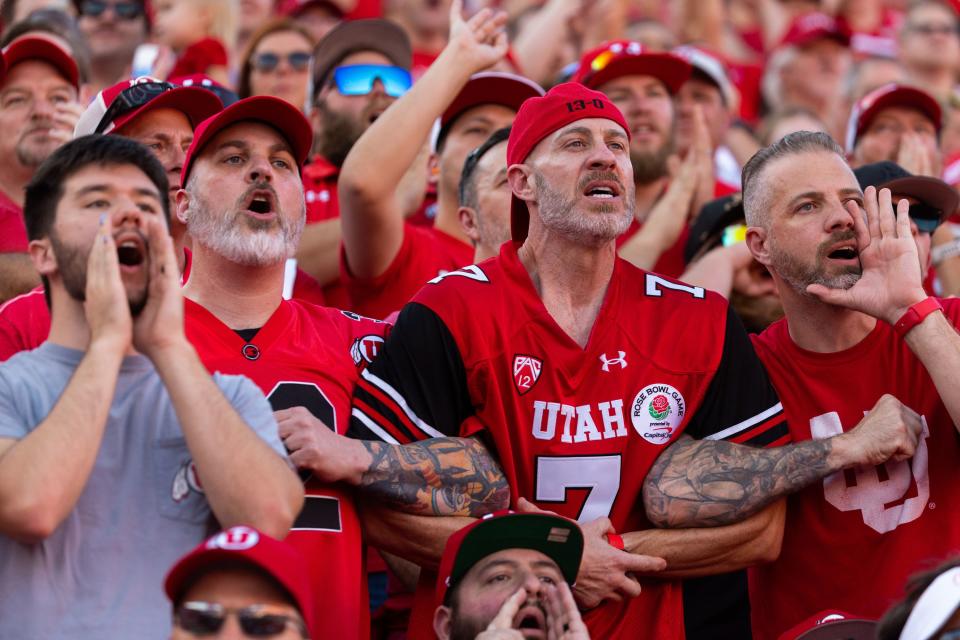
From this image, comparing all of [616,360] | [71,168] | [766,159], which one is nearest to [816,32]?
[766,159]

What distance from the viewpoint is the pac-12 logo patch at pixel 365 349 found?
5.57m

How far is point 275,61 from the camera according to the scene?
29.4 ft

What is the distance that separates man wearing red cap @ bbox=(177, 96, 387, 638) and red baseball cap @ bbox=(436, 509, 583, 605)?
14.7 inches

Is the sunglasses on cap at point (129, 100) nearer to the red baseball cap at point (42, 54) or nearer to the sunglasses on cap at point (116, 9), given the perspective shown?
the red baseball cap at point (42, 54)

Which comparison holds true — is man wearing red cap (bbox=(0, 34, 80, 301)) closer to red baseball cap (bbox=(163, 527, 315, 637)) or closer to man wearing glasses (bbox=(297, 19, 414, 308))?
man wearing glasses (bbox=(297, 19, 414, 308))

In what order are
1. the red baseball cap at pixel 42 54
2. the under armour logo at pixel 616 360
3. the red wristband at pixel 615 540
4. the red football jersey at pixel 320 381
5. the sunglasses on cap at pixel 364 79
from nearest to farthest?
the red football jersey at pixel 320 381, the red wristband at pixel 615 540, the under armour logo at pixel 616 360, the red baseball cap at pixel 42 54, the sunglasses on cap at pixel 364 79

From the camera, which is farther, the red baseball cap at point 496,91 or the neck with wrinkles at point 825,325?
the red baseball cap at point 496,91

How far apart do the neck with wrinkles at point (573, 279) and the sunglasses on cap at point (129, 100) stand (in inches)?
67.3

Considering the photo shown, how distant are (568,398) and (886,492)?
46.2 inches

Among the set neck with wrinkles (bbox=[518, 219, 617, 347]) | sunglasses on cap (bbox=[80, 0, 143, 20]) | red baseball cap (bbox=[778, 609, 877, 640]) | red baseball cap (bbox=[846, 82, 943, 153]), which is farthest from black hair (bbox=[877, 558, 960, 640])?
sunglasses on cap (bbox=[80, 0, 143, 20])

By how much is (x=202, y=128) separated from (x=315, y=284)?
1497mm

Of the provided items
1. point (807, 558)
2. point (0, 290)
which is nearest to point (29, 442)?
point (0, 290)

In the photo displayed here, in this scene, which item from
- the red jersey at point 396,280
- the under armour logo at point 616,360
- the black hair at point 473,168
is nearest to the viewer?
the under armour logo at point 616,360

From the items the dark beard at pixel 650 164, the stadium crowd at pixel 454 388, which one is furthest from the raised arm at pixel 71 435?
the dark beard at pixel 650 164
